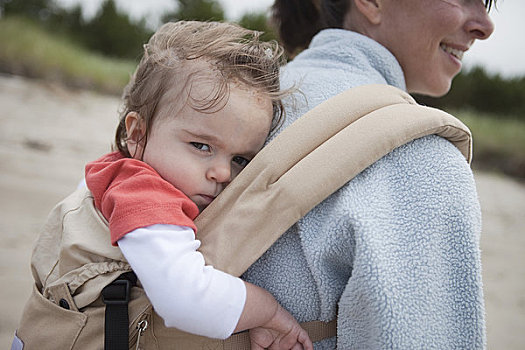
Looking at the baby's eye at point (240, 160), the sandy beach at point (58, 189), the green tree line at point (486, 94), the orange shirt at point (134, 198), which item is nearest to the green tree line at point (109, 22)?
the sandy beach at point (58, 189)

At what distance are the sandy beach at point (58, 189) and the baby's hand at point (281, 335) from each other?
64.6 inches

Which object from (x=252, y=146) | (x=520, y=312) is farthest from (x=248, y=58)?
(x=520, y=312)

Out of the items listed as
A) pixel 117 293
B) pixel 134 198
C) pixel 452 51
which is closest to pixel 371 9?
pixel 452 51

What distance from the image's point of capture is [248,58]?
4.26 ft

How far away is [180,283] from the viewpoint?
1.00 m

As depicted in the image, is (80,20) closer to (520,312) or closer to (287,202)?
(520,312)

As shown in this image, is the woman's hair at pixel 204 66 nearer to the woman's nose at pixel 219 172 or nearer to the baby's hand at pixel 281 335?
the woman's nose at pixel 219 172

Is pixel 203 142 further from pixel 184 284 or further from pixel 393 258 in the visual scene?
pixel 393 258

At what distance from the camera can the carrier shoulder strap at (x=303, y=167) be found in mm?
1047

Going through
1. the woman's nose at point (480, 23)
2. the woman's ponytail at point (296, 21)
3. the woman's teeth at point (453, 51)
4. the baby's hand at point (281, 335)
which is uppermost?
the woman's nose at point (480, 23)

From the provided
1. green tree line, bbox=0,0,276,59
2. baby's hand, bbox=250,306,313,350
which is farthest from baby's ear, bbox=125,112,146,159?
green tree line, bbox=0,0,276,59

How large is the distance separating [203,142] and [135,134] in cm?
24

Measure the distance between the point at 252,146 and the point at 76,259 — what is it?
508 mm

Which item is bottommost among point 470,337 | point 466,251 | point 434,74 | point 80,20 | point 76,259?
point 80,20
